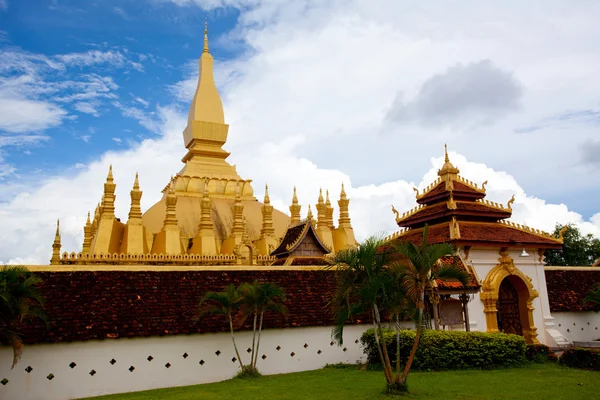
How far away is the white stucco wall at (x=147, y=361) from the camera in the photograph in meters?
12.2

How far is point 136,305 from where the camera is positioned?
1370cm

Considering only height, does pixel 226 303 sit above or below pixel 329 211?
below

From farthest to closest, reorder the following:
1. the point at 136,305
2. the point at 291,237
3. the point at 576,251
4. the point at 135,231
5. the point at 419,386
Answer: the point at 576,251
the point at 135,231
the point at 291,237
the point at 136,305
the point at 419,386

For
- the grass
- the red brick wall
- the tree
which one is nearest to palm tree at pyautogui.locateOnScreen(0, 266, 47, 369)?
the red brick wall

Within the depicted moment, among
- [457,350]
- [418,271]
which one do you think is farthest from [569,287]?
[418,271]

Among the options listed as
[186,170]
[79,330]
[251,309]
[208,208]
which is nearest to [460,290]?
[251,309]

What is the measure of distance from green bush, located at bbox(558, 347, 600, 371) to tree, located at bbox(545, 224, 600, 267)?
2232 centimetres

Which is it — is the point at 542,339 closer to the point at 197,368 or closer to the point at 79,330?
the point at 197,368

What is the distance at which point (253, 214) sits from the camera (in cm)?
3189

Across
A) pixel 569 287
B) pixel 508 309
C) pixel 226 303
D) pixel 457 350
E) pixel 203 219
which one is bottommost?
pixel 457 350

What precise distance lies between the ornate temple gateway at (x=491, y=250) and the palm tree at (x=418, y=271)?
627cm

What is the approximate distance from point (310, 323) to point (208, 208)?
1260 cm

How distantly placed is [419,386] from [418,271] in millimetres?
2749

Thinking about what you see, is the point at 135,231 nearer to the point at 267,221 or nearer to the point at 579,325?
the point at 267,221
